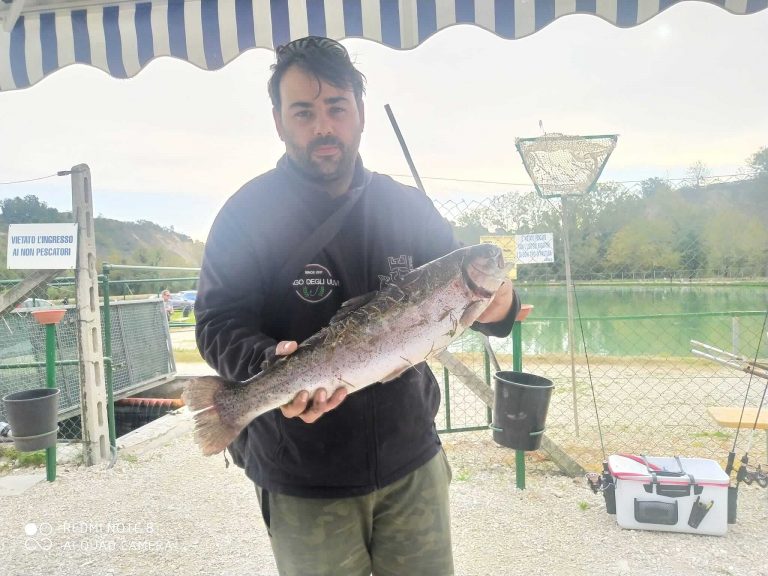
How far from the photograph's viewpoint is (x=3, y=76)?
347 centimetres

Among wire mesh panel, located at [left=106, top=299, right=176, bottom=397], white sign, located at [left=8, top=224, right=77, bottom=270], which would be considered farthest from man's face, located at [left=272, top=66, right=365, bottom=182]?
wire mesh panel, located at [left=106, top=299, right=176, bottom=397]

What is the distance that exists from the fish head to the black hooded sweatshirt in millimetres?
Result: 248

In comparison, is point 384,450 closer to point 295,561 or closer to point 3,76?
point 295,561

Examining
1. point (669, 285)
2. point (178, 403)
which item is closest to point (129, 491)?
point (178, 403)

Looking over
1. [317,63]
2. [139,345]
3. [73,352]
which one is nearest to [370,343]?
[317,63]

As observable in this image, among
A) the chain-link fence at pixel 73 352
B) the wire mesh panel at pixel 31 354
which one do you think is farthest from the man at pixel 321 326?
the wire mesh panel at pixel 31 354

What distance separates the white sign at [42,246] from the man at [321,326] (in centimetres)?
422

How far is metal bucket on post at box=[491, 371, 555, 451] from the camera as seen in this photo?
13.8ft

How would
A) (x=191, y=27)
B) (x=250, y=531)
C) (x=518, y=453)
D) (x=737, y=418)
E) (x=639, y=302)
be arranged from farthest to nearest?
(x=639, y=302), (x=518, y=453), (x=737, y=418), (x=250, y=531), (x=191, y=27)

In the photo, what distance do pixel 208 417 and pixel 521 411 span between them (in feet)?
10.1

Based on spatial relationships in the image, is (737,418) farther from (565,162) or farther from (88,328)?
(88,328)

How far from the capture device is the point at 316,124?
1988 mm

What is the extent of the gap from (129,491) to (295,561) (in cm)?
394

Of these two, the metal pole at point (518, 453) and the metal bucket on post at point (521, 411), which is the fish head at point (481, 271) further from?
the metal pole at point (518, 453)
